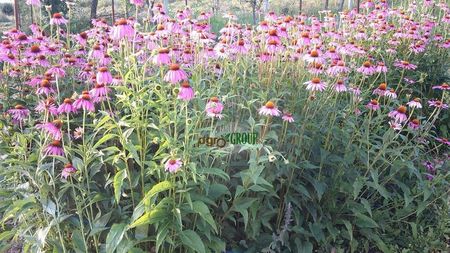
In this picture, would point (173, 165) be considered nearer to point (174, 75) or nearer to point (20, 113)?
point (174, 75)

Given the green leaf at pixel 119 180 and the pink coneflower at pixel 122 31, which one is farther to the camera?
the pink coneflower at pixel 122 31

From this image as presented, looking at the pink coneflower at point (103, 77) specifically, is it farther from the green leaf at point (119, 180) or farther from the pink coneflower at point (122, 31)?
the green leaf at point (119, 180)

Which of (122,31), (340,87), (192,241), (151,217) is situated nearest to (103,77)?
(122,31)

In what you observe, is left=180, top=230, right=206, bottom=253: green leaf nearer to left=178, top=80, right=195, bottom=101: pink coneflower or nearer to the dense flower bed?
the dense flower bed

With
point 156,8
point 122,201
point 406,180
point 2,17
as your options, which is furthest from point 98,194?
point 2,17

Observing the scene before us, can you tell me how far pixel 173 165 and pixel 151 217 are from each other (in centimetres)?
26

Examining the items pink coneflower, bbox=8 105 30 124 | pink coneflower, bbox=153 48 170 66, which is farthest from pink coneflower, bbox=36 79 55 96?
pink coneflower, bbox=153 48 170 66

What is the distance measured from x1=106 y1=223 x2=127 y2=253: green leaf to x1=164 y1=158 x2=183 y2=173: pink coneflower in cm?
36

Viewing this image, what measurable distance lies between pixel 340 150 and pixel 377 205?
0.53m

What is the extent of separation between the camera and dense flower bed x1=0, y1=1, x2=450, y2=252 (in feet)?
6.15

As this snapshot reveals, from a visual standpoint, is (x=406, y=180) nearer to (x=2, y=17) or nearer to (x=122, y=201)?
(x=122, y=201)

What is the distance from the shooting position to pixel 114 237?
1.83 m

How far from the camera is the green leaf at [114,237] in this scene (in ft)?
5.95

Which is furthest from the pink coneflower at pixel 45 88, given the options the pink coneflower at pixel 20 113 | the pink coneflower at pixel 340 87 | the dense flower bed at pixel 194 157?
the pink coneflower at pixel 340 87
